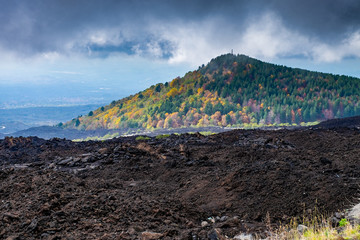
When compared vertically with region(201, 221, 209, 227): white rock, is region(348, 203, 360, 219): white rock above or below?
above

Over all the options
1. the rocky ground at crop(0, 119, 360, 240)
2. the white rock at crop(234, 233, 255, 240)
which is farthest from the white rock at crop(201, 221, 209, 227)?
the white rock at crop(234, 233, 255, 240)

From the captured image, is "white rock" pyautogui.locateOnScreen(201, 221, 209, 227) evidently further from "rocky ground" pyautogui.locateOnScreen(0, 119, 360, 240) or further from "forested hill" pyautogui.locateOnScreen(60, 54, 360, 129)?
"forested hill" pyautogui.locateOnScreen(60, 54, 360, 129)

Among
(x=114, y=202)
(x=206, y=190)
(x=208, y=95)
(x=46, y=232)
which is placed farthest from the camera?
(x=208, y=95)

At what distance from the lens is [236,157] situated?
50.4ft

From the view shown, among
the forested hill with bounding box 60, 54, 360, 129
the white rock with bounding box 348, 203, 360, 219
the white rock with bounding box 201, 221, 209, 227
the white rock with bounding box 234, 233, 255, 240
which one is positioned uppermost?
the forested hill with bounding box 60, 54, 360, 129

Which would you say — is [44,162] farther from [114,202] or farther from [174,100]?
[174,100]

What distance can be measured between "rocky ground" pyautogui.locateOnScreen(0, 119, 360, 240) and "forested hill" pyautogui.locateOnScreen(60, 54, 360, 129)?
162 ft

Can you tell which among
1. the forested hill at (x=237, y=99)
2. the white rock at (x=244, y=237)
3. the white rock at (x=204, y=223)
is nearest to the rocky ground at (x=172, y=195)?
the white rock at (x=204, y=223)

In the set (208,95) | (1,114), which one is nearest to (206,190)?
(208,95)

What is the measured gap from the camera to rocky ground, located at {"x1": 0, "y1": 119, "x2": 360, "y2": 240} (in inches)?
285

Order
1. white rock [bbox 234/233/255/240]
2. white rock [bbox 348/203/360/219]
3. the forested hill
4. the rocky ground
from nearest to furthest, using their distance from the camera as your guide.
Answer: white rock [bbox 234/233/255/240], the rocky ground, white rock [bbox 348/203/360/219], the forested hill

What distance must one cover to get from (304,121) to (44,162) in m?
54.8

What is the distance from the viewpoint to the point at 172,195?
36.1ft

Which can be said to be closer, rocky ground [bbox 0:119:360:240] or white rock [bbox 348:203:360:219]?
rocky ground [bbox 0:119:360:240]
